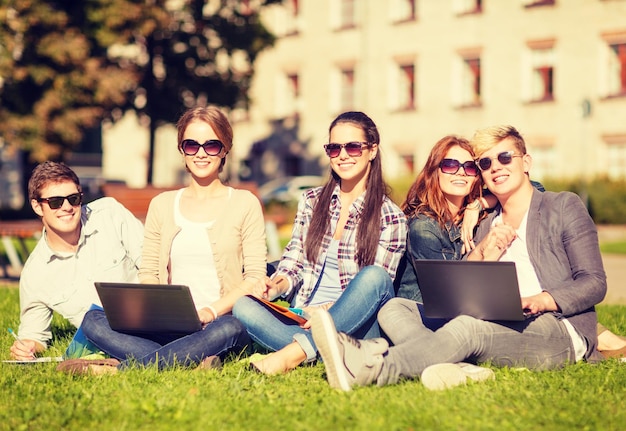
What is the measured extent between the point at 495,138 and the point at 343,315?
1.39 metres

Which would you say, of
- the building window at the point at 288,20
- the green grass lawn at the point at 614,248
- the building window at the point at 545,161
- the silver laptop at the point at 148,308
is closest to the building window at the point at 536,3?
the building window at the point at 545,161

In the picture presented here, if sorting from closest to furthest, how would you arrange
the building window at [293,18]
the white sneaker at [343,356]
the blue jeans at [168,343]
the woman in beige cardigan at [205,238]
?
1. the white sneaker at [343,356]
2. the blue jeans at [168,343]
3. the woman in beige cardigan at [205,238]
4. the building window at [293,18]

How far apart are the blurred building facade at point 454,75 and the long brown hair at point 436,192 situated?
22.8 metres

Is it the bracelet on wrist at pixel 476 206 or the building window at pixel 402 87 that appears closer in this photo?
the bracelet on wrist at pixel 476 206

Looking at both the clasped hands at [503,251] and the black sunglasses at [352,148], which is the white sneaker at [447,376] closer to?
the clasped hands at [503,251]

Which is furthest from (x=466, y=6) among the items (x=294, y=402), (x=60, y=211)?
(x=294, y=402)

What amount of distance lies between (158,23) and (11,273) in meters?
12.4

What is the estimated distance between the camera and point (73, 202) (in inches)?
241

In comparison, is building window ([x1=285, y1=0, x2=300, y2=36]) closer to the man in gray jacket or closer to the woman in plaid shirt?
the woman in plaid shirt

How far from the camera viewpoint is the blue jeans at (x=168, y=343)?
561 centimetres

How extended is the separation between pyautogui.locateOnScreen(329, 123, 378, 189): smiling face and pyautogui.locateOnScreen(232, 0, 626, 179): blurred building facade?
2301 cm

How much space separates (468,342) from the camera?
17.4 ft

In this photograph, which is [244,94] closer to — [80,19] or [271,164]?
[80,19]

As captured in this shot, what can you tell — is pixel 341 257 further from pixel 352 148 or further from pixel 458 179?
pixel 458 179
